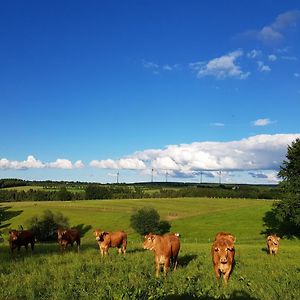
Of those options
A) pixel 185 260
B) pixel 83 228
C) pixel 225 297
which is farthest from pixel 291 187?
pixel 83 228

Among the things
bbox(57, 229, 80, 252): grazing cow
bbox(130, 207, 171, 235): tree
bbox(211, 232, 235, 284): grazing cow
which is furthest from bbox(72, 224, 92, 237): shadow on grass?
bbox(211, 232, 235, 284): grazing cow

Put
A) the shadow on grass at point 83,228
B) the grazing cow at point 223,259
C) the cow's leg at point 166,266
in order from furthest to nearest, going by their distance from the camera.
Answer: the shadow on grass at point 83,228 → the cow's leg at point 166,266 → the grazing cow at point 223,259

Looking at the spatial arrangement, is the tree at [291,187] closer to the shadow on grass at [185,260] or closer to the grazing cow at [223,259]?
the shadow on grass at [185,260]

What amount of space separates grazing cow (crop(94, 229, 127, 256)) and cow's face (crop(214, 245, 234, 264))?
1038 centimetres

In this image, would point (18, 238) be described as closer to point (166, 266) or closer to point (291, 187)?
point (166, 266)

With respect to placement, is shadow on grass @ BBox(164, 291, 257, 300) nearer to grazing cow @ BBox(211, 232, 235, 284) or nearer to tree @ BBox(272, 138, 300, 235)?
grazing cow @ BBox(211, 232, 235, 284)

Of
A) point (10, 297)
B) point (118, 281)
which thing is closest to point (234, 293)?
point (118, 281)

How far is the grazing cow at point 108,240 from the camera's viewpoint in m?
25.1

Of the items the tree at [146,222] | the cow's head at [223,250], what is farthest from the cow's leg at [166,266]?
the tree at [146,222]

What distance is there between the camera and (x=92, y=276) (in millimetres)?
16422

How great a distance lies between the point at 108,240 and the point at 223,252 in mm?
11082

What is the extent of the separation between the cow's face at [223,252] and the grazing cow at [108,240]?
10376mm

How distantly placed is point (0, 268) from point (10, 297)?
6.41 metres

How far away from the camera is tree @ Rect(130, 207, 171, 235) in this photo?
83.2 meters
